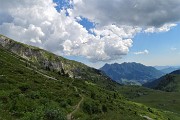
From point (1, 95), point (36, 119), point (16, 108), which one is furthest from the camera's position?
point (1, 95)

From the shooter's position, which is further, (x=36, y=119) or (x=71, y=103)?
(x=71, y=103)

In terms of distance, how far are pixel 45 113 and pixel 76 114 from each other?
18.6 m

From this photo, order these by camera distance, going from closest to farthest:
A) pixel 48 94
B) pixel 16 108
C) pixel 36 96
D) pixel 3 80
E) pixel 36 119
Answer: pixel 36 119, pixel 16 108, pixel 36 96, pixel 48 94, pixel 3 80

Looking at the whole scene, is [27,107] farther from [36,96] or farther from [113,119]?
[113,119]

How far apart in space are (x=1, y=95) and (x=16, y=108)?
892 centimetres

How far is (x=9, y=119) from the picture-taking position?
4119 cm

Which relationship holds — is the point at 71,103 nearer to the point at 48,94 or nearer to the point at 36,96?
the point at 48,94

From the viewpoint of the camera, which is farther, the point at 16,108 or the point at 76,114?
the point at 76,114

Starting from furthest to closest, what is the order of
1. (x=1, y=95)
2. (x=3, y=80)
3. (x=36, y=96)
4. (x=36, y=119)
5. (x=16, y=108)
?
(x=3, y=80) < (x=36, y=96) < (x=1, y=95) < (x=16, y=108) < (x=36, y=119)

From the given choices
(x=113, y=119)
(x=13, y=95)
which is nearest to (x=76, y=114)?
(x=113, y=119)

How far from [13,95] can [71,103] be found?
647 inches

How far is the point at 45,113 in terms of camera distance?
41.2 m

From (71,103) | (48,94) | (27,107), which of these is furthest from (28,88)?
(27,107)

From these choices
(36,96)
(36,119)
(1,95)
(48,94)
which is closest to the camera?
(36,119)
